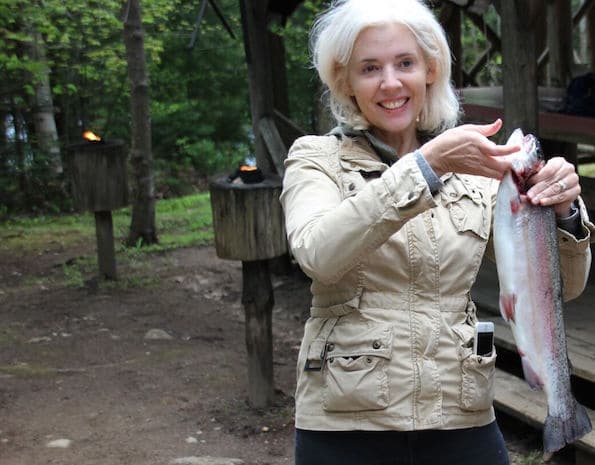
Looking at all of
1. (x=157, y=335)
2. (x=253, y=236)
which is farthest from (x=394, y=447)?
(x=157, y=335)

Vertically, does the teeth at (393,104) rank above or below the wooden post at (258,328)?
above

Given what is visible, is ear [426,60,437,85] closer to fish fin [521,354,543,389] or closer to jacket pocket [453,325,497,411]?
jacket pocket [453,325,497,411]

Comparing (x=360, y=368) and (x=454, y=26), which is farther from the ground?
(x=454, y=26)

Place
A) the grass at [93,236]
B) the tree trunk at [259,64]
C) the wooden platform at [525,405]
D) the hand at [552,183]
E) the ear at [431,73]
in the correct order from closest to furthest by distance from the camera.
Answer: the hand at [552,183] → the ear at [431,73] → the wooden platform at [525,405] → the tree trunk at [259,64] → the grass at [93,236]

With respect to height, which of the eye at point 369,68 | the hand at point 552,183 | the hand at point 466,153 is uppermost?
the eye at point 369,68

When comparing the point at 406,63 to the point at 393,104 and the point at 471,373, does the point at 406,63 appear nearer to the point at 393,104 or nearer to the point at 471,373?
the point at 393,104

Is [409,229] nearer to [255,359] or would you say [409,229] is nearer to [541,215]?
[541,215]

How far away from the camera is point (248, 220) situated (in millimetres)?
5234

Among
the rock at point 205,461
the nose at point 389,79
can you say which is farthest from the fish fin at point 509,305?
the rock at point 205,461

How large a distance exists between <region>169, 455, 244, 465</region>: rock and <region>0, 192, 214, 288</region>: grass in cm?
430

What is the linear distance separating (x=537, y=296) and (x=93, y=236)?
1030 cm

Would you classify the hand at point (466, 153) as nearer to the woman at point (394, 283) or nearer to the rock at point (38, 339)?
the woman at point (394, 283)

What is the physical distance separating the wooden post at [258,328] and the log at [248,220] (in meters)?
0.23

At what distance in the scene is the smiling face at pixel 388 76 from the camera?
217 cm
